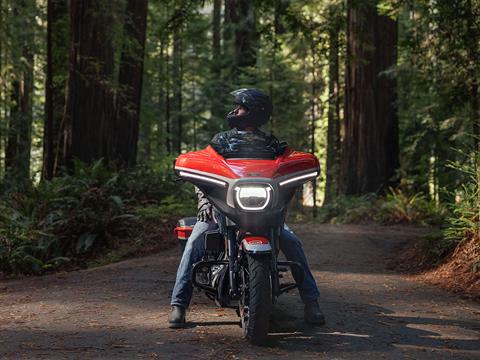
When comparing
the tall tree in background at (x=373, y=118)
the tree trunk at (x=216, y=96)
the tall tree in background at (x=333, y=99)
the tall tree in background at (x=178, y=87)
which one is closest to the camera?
the tall tree in background at (x=333, y=99)

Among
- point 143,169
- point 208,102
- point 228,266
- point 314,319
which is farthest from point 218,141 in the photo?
point 208,102

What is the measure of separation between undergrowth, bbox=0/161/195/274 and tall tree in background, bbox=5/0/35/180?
6.60 m

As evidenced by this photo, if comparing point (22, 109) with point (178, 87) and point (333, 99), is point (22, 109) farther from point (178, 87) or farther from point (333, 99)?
point (333, 99)

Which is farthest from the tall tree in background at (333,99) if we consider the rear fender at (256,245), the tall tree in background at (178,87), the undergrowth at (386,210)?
the rear fender at (256,245)

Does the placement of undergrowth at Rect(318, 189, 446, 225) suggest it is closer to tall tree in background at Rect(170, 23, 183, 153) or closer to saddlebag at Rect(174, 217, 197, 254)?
saddlebag at Rect(174, 217, 197, 254)

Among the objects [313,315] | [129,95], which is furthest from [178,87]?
[313,315]

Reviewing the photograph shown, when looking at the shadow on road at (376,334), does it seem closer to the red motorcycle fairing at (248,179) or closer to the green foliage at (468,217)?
the red motorcycle fairing at (248,179)

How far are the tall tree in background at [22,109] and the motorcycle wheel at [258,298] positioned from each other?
1383cm

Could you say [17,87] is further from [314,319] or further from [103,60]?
[314,319]

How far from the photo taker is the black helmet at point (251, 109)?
5684 mm

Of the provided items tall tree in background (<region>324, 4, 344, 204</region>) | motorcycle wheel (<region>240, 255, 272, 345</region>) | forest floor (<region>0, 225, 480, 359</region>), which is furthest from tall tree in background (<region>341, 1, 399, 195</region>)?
motorcycle wheel (<region>240, 255, 272, 345</region>)

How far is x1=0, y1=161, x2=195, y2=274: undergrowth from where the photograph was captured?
10.2 metres

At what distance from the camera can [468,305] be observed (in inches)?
274

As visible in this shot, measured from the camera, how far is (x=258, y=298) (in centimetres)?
489
